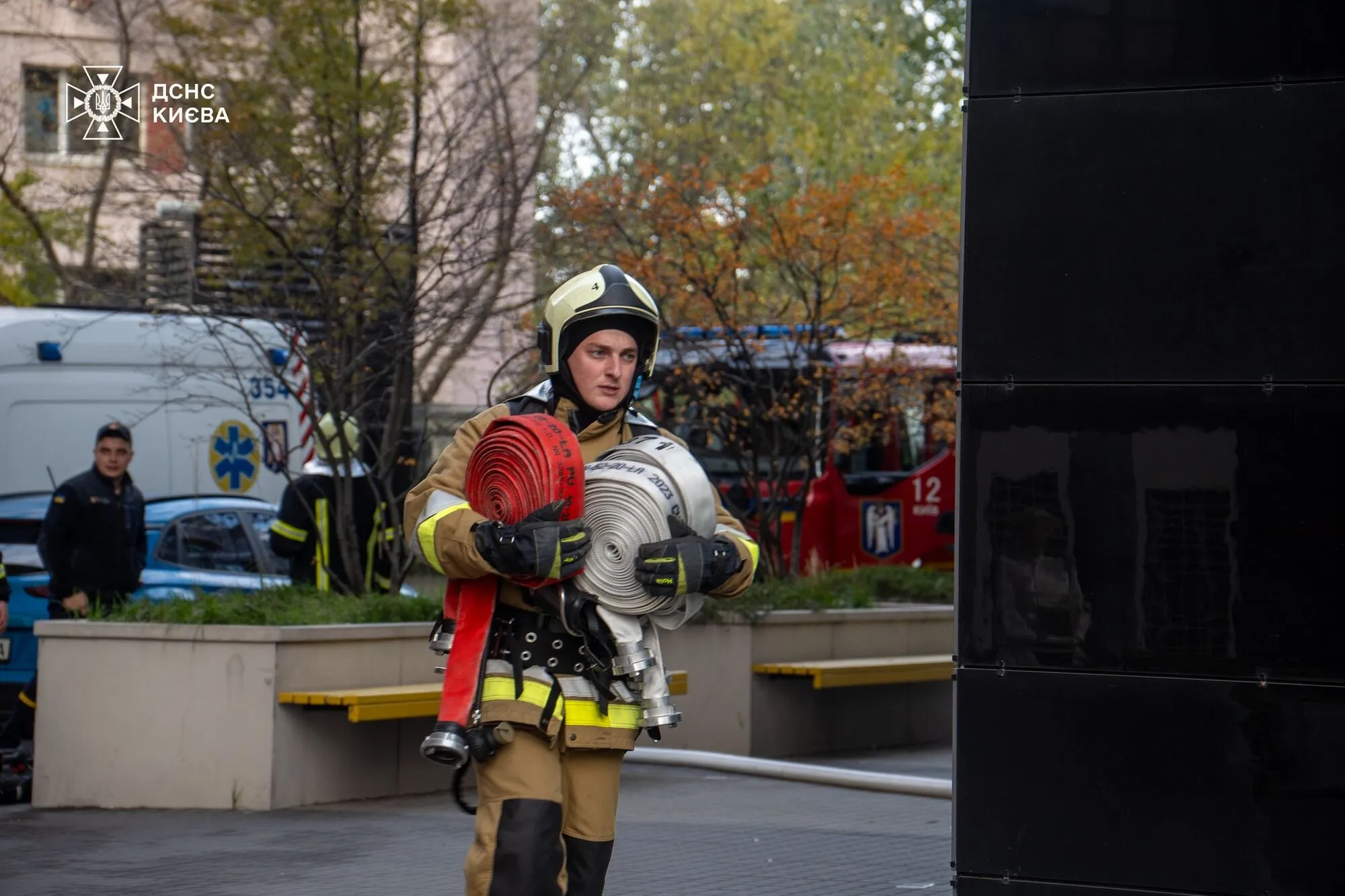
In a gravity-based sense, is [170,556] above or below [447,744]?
above

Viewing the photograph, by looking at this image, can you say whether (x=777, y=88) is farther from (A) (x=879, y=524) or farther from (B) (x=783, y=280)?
(B) (x=783, y=280)

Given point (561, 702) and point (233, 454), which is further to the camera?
point (233, 454)

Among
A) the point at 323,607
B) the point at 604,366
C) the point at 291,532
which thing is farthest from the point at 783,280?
the point at 604,366

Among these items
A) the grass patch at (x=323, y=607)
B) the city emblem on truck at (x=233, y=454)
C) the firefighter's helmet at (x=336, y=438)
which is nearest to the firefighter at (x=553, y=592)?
the grass patch at (x=323, y=607)

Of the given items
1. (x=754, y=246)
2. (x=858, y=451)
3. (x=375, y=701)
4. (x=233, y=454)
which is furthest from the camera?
(x=858, y=451)

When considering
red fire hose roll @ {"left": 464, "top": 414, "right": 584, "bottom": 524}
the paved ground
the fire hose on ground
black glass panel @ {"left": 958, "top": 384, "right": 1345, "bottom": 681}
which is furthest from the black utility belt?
→ the fire hose on ground

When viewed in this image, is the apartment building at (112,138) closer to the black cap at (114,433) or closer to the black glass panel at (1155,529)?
the black cap at (114,433)

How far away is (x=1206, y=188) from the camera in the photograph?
15.4 feet

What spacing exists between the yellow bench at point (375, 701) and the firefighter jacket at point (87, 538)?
7.04ft

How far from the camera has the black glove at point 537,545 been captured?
4.49 metres

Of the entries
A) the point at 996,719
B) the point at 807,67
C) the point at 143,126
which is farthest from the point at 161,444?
the point at 807,67

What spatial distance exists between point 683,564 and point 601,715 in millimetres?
424

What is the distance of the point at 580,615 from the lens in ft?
15.3

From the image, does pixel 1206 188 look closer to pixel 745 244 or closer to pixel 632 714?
pixel 632 714
